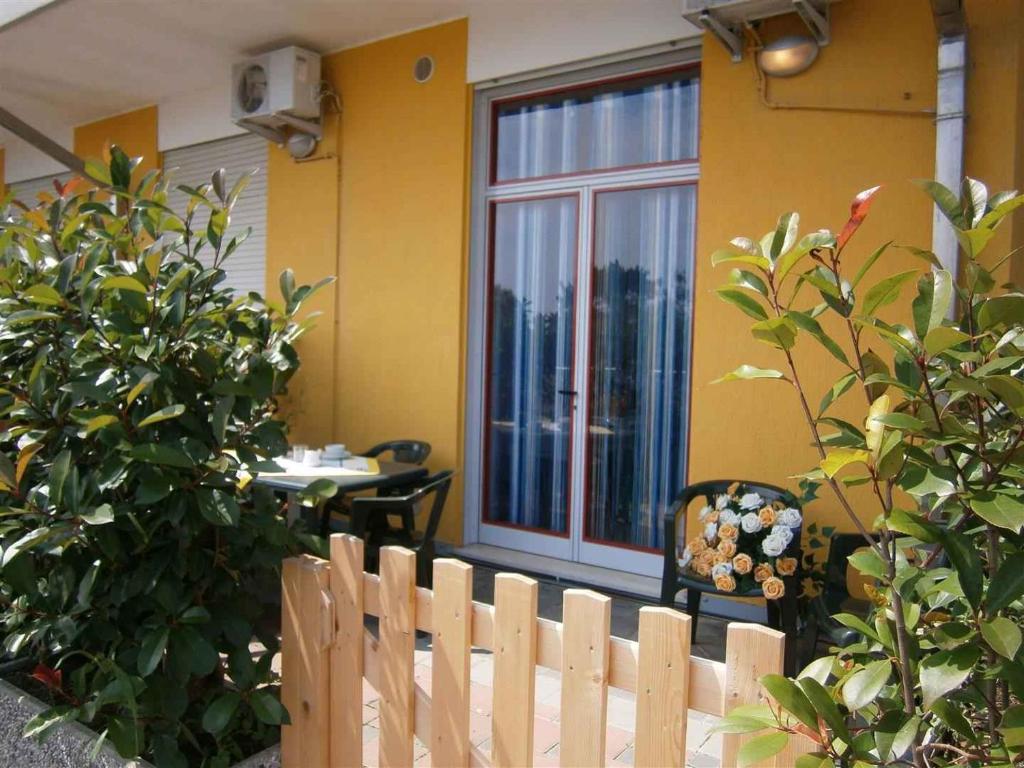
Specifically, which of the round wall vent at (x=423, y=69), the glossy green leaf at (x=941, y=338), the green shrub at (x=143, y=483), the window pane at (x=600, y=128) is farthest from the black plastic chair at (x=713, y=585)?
the round wall vent at (x=423, y=69)

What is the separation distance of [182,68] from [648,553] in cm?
534

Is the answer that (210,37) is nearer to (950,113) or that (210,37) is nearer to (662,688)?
(950,113)

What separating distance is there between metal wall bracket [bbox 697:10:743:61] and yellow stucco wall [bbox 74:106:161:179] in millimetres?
5210

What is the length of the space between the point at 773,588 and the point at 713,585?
27 cm

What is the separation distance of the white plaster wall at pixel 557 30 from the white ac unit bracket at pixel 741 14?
1.21 ft

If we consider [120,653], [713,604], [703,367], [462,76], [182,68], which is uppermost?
[182,68]

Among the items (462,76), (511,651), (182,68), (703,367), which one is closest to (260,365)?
(511,651)

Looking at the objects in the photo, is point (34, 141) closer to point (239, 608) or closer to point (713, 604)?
point (239, 608)

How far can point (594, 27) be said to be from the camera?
4980 mm

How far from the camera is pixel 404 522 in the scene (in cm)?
512

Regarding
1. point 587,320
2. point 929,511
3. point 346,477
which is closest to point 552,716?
point 346,477

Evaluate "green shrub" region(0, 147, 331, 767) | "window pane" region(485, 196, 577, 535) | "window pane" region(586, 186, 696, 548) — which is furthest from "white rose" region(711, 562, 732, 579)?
"green shrub" region(0, 147, 331, 767)

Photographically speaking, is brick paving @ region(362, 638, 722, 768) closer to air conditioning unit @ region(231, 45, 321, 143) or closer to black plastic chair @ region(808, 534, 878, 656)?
black plastic chair @ region(808, 534, 878, 656)

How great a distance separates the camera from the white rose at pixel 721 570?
12.1 ft
